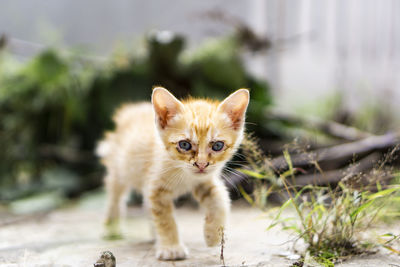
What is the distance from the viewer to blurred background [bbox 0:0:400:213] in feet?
11.6

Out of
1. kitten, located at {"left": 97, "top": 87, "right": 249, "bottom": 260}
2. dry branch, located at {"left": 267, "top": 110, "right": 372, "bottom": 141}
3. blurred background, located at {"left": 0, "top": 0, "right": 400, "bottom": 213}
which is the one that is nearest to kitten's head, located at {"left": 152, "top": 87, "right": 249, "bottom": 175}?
kitten, located at {"left": 97, "top": 87, "right": 249, "bottom": 260}

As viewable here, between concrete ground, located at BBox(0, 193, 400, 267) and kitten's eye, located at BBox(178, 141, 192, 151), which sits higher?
kitten's eye, located at BBox(178, 141, 192, 151)

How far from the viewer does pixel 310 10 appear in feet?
14.5

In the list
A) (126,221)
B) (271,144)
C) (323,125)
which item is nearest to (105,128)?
(126,221)

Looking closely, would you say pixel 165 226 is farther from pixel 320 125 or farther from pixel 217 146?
pixel 320 125

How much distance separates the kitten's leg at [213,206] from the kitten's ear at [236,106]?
0.31 m

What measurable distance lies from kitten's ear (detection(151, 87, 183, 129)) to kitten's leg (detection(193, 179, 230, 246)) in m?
0.37

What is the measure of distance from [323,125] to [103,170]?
2102mm

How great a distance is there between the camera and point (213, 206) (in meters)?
1.70

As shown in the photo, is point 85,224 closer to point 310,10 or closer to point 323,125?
point 323,125

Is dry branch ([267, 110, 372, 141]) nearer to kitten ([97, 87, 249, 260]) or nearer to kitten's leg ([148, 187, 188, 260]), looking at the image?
kitten ([97, 87, 249, 260])

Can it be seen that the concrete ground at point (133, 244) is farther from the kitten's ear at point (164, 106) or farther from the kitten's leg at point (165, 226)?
the kitten's ear at point (164, 106)

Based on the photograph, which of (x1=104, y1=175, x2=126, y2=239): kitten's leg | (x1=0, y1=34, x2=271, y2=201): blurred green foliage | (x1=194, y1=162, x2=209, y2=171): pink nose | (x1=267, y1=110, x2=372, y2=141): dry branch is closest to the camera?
(x1=194, y1=162, x2=209, y2=171): pink nose

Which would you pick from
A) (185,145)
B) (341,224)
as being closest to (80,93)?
(185,145)
